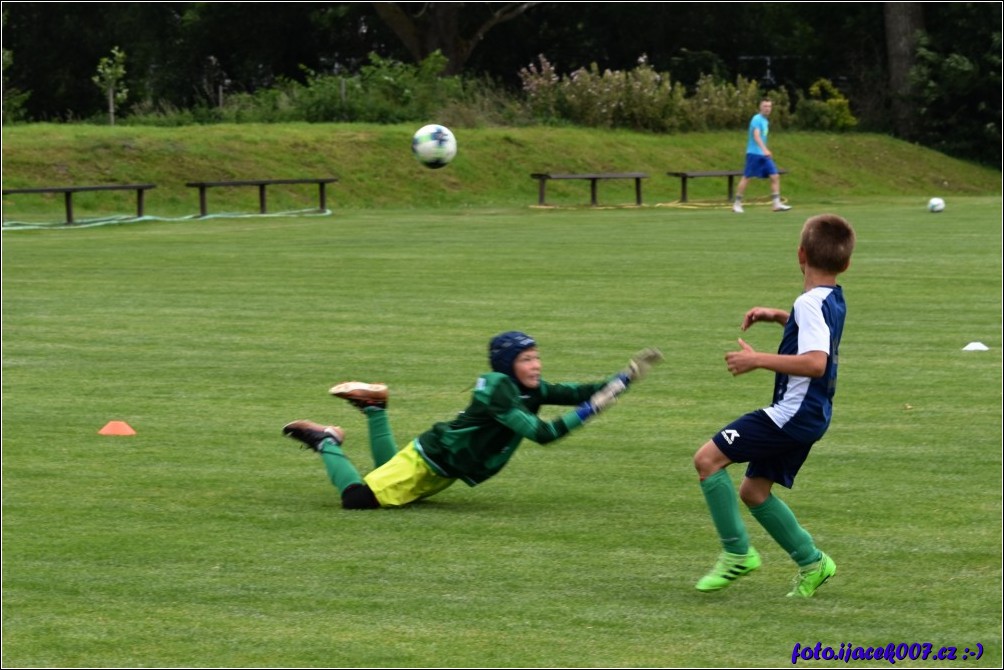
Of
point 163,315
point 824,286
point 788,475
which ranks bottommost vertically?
point 163,315

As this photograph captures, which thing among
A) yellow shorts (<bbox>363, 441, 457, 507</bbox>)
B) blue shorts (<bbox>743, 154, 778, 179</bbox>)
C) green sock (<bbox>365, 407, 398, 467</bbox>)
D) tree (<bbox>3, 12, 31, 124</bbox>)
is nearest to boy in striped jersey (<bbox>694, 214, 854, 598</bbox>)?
yellow shorts (<bbox>363, 441, 457, 507</bbox>)

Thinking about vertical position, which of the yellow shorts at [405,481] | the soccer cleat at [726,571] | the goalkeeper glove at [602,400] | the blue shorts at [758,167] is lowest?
the blue shorts at [758,167]

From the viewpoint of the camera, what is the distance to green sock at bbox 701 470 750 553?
251 inches

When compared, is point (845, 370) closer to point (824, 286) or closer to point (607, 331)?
point (607, 331)

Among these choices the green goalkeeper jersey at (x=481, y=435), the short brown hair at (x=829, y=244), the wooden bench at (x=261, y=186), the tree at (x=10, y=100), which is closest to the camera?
the short brown hair at (x=829, y=244)

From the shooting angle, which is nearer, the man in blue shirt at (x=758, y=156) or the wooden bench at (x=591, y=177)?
the man in blue shirt at (x=758, y=156)

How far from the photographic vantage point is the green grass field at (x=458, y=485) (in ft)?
19.4

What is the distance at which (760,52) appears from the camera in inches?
2357

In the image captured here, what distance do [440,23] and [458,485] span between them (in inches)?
1729

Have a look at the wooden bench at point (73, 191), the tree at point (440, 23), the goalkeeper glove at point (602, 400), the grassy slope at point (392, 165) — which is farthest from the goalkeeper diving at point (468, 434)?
the tree at point (440, 23)

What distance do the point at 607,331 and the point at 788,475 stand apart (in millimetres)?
8668

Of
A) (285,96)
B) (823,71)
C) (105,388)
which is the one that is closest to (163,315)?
(105,388)

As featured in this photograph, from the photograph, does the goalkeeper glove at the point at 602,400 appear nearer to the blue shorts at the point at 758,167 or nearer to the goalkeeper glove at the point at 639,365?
the goalkeeper glove at the point at 639,365

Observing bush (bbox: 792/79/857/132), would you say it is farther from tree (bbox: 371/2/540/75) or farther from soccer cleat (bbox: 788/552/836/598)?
soccer cleat (bbox: 788/552/836/598)
